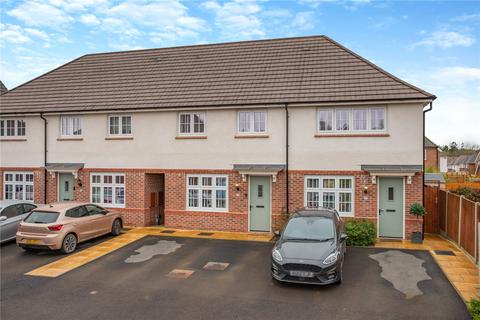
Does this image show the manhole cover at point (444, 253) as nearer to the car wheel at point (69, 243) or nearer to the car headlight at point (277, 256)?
the car headlight at point (277, 256)

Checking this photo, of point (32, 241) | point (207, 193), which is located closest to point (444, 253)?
point (207, 193)

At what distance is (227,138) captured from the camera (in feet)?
48.0

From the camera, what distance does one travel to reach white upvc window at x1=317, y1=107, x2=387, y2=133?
44.0 ft

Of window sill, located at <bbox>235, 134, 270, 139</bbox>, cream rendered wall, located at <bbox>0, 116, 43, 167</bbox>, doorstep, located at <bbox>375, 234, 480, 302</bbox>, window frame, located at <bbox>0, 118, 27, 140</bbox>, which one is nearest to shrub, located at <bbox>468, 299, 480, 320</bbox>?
doorstep, located at <bbox>375, 234, 480, 302</bbox>

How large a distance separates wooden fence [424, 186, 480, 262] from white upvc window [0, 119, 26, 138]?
60.2ft

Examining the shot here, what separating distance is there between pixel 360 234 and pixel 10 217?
1217 centimetres

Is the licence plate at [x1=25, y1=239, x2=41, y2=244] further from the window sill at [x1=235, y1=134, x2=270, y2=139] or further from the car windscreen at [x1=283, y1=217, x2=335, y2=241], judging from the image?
the window sill at [x1=235, y1=134, x2=270, y2=139]

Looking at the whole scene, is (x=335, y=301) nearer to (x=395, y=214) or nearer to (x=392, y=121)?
(x=395, y=214)

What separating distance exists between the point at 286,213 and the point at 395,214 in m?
3.95

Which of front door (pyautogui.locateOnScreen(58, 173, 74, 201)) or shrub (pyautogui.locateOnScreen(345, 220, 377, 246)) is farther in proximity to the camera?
front door (pyautogui.locateOnScreen(58, 173, 74, 201))

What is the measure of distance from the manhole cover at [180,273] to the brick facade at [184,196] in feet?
16.2

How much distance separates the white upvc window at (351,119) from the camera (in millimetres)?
13398

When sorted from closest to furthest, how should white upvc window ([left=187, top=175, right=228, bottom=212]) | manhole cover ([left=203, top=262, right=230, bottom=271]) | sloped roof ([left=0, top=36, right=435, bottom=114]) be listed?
manhole cover ([left=203, top=262, right=230, bottom=271]) → sloped roof ([left=0, top=36, right=435, bottom=114]) → white upvc window ([left=187, top=175, right=228, bottom=212])

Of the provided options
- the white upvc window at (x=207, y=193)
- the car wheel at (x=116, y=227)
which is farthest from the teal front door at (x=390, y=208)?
the car wheel at (x=116, y=227)
